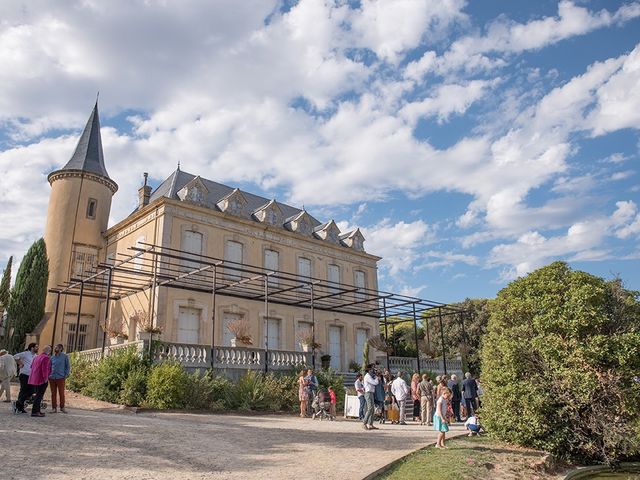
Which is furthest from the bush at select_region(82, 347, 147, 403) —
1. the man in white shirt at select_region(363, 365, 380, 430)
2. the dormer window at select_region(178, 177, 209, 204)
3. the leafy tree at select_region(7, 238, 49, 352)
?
the dormer window at select_region(178, 177, 209, 204)

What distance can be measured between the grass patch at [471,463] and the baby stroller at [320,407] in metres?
4.41

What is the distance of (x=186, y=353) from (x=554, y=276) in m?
10.2

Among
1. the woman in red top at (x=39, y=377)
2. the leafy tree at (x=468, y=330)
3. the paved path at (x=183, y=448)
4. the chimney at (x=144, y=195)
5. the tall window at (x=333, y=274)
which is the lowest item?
the paved path at (x=183, y=448)

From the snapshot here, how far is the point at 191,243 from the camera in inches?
907

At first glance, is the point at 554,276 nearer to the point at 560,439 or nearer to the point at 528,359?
the point at 528,359

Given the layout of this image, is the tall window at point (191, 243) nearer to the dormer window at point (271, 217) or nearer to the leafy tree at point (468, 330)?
the dormer window at point (271, 217)

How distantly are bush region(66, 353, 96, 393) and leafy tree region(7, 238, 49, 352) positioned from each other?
708 centimetres

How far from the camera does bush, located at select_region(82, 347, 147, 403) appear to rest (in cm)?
1338

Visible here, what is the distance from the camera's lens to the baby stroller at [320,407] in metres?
13.7

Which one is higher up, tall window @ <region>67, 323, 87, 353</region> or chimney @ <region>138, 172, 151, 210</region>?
chimney @ <region>138, 172, 151, 210</region>

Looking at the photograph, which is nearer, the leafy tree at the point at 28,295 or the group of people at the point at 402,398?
the group of people at the point at 402,398

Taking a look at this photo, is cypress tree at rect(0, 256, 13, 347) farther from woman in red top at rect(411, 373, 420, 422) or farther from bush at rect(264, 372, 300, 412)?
woman in red top at rect(411, 373, 420, 422)

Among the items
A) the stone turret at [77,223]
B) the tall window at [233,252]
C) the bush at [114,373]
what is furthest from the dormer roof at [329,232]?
the bush at [114,373]

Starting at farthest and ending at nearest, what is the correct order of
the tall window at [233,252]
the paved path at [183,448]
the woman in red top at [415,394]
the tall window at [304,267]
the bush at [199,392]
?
the tall window at [304,267], the tall window at [233,252], the woman in red top at [415,394], the bush at [199,392], the paved path at [183,448]
